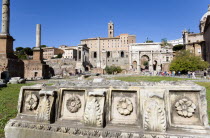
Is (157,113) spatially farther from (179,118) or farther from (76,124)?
(76,124)

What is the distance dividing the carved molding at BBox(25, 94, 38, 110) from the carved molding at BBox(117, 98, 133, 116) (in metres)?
2.01

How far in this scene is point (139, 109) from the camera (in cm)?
281

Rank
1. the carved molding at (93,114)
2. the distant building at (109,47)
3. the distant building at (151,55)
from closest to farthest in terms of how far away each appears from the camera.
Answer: the carved molding at (93,114), the distant building at (151,55), the distant building at (109,47)

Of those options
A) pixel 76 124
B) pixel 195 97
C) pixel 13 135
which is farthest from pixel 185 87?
pixel 13 135

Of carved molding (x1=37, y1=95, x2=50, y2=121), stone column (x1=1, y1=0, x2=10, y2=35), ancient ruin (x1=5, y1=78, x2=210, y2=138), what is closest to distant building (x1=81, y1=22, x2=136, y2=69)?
stone column (x1=1, y1=0, x2=10, y2=35)

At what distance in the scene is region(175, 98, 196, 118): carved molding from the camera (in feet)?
8.40

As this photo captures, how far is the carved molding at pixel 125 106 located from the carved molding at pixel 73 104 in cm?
92

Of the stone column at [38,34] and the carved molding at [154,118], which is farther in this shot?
the stone column at [38,34]

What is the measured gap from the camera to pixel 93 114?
9.36 feet

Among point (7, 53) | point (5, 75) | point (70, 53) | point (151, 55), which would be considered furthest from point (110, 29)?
point (5, 75)

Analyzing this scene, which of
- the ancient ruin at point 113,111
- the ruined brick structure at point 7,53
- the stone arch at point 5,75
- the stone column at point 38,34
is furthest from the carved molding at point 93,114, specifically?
the stone column at point 38,34

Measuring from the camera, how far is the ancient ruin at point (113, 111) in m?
2.55

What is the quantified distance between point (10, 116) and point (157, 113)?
16.5 ft

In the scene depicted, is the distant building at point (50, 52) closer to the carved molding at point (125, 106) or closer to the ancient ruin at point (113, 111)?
the ancient ruin at point (113, 111)
